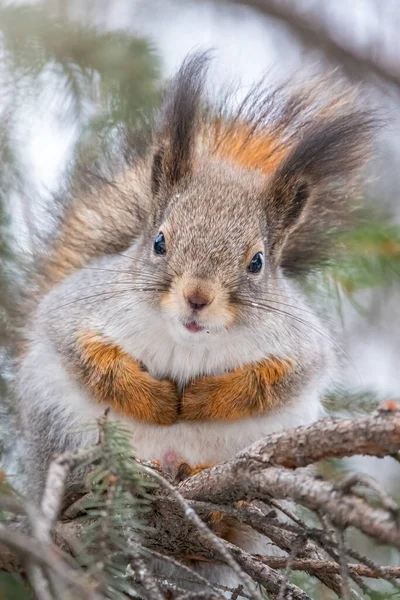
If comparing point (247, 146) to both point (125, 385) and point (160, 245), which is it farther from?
point (125, 385)

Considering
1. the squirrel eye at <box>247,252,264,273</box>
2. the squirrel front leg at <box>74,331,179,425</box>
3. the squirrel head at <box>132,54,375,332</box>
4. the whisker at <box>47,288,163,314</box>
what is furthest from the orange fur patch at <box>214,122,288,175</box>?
the squirrel front leg at <box>74,331,179,425</box>

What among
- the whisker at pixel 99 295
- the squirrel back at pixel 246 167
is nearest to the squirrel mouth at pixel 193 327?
the whisker at pixel 99 295

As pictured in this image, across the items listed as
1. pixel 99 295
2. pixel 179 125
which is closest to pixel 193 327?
pixel 99 295

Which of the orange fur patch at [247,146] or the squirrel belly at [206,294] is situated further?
the orange fur patch at [247,146]

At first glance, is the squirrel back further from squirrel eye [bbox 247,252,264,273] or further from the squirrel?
squirrel eye [bbox 247,252,264,273]

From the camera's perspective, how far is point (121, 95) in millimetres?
2225

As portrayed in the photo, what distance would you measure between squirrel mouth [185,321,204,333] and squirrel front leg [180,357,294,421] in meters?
0.19

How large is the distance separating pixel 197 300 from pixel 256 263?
29cm

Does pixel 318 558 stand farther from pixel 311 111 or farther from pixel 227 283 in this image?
pixel 311 111

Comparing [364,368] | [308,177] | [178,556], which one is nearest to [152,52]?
[308,177]

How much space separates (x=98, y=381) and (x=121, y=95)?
0.86 meters

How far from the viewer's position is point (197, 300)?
5.08ft

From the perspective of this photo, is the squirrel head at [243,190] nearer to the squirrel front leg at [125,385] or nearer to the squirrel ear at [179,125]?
the squirrel ear at [179,125]

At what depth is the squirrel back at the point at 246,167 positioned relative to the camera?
1.83 m
